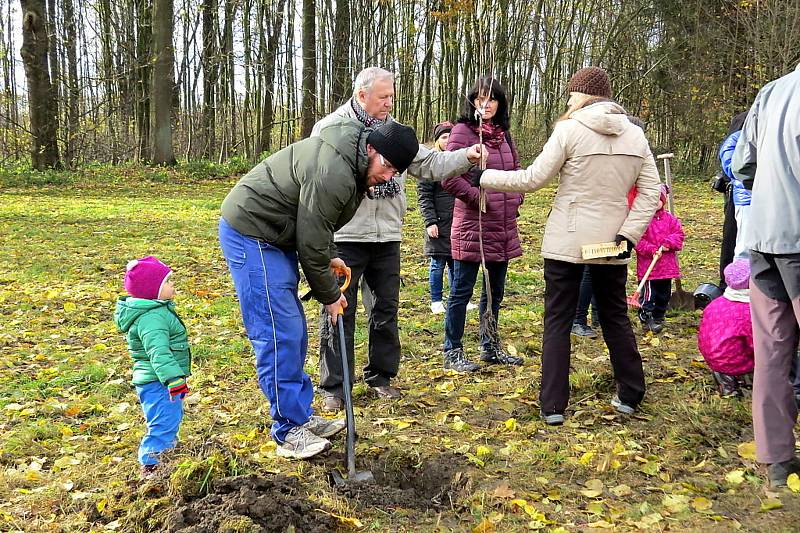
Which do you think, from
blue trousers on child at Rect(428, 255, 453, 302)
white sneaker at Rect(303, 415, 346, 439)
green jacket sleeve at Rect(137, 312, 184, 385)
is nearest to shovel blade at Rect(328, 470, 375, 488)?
white sneaker at Rect(303, 415, 346, 439)

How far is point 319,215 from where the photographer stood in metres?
3.54

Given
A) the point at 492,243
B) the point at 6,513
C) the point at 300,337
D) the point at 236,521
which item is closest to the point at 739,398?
the point at 492,243

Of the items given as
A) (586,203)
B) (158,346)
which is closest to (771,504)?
(586,203)

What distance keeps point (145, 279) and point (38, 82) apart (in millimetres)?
18868

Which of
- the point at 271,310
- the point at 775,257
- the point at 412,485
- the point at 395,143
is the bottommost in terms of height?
the point at 412,485

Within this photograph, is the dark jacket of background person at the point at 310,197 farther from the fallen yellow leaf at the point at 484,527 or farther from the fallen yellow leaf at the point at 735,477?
the fallen yellow leaf at the point at 735,477

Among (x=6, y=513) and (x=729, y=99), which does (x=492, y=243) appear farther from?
(x=729, y=99)

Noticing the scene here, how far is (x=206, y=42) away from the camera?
88.6ft

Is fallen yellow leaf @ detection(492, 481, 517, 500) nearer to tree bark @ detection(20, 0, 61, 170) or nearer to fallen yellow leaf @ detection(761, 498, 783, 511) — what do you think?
fallen yellow leaf @ detection(761, 498, 783, 511)

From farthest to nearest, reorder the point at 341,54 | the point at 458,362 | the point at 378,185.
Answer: the point at 341,54 → the point at 458,362 → the point at 378,185

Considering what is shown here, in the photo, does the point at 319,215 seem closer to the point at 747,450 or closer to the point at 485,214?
the point at 485,214

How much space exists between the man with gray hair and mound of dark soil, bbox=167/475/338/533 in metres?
1.46

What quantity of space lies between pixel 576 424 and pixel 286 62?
2556 centimetres

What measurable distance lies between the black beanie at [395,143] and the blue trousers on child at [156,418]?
5.40 feet
